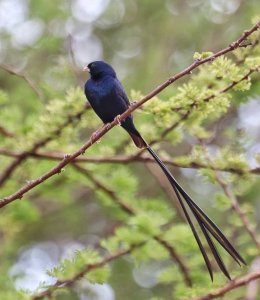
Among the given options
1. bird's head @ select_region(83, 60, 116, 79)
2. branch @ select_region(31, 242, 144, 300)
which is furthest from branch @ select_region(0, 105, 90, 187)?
branch @ select_region(31, 242, 144, 300)

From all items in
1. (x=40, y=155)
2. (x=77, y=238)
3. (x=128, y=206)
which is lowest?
(x=128, y=206)

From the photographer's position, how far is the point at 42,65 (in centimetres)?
454

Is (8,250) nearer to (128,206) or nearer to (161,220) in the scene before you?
(128,206)

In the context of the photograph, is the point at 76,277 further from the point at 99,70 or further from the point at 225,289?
the point at 99,70

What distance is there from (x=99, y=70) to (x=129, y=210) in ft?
1.94

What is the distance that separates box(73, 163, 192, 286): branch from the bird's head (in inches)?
14.4

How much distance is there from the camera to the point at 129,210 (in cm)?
282

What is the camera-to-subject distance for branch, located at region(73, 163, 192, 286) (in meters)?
2.56

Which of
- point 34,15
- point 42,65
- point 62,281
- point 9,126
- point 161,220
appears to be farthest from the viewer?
point 42,65

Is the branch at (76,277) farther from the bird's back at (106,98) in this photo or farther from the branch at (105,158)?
the bird's back at (106,98)

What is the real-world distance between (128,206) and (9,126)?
1.94 feet

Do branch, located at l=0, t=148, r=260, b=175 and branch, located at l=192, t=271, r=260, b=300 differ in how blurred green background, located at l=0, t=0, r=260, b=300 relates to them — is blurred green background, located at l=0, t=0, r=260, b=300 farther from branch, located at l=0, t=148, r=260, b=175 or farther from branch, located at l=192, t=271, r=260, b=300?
branch, located at l=192, t=271, r=260, b=300

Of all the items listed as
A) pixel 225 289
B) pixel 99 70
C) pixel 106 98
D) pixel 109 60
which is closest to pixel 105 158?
pixel 106 98

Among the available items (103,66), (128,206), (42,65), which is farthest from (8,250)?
(42,65)
